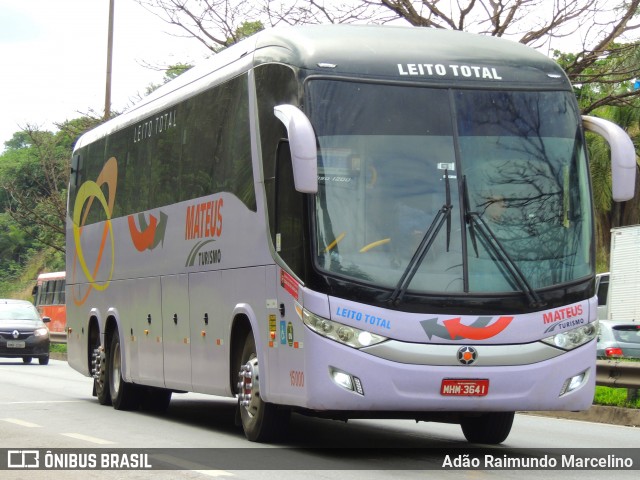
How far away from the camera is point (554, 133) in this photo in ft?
37.8

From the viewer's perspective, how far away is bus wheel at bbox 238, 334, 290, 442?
39.8 feet

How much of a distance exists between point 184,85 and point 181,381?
339cm

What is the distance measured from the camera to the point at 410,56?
11.5m

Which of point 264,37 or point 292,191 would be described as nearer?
point 292,191

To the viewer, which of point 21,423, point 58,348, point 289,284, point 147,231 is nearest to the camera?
point 289,284

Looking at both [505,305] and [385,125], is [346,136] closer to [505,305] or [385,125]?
[385,125]

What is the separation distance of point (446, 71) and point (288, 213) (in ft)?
5.92

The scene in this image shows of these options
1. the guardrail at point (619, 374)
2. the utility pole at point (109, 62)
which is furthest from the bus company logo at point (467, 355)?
the utility pole at point (109, 62)

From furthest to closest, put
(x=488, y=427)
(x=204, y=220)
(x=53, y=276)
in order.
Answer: (x=53, y=276) → (x=204, y=220) → (x=488, y=427)

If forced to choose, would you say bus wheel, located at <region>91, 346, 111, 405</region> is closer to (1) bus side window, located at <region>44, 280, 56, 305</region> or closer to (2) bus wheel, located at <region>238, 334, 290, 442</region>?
(2) bus wheel, located at <region>238, 334, 290, 442</region>

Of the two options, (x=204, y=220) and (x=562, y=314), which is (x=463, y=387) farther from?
(x=204, y=220)

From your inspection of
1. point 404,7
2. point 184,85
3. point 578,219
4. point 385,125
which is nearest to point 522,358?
point 578,219

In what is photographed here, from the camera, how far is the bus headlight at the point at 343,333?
1052 centimetres

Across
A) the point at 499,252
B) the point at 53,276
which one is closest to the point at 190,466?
the point at 499,252
